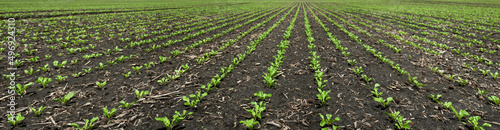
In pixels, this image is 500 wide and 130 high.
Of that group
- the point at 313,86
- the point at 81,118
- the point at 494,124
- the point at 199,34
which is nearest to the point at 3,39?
the point at 199,34

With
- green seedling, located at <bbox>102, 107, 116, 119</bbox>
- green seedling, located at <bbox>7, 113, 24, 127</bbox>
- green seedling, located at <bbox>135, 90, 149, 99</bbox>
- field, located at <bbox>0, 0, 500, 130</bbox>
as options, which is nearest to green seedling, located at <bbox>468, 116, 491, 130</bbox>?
field, located at <bbox>0, 0, 500, 130</bbox>

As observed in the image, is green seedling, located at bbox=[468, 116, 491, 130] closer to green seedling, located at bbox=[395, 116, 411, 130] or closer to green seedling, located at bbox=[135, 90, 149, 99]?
green seedling, located at bbox=[395, 116, 411, 130]

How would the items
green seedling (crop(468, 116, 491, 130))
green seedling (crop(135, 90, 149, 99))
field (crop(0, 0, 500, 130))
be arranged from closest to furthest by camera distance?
green seedling (crop(468, 116, 491, 130)) < field (crop(0, 0, 500, 130)) < green seedling (crop(135, 90, 149, 99))

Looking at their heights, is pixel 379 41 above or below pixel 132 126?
above

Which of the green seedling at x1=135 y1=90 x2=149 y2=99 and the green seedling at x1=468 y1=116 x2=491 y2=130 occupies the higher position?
the green seedling at x1=135 y1=90 x2=149 y2=99

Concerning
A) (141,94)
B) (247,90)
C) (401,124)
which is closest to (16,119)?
(141,94)

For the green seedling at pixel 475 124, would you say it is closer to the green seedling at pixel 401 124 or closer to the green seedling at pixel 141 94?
the green seedling at pixel 401 124

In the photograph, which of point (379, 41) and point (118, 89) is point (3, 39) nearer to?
point (118, 89)

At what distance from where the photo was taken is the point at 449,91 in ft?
15.6

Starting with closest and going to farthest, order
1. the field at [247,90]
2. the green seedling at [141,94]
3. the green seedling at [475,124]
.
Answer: the green seedling at [475,124]
the field at [247,90]
the green seedling at [141,94]

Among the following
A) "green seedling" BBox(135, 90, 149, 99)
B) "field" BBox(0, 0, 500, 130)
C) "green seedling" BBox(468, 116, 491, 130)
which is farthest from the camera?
"green seedling" BBox(135, 90, 149, 99)

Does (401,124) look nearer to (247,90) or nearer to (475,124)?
(475,124)

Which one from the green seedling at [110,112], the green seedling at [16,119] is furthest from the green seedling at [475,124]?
the green seedling at [16,119]

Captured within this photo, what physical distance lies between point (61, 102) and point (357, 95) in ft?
22.3
